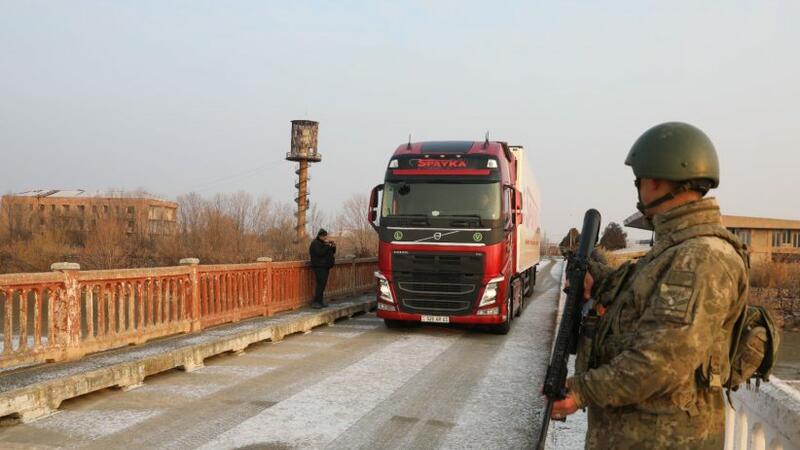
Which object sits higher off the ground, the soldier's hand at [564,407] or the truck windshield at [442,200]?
the truck windshield at [442,200]

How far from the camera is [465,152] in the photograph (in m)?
11.6

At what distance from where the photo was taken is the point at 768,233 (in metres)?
59.1

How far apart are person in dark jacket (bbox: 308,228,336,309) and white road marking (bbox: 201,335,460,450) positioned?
15.1ft

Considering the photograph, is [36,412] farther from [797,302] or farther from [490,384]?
[797,302]

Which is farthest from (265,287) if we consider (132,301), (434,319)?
(132,301)

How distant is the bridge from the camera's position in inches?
211

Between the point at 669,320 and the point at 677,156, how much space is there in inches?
27.3

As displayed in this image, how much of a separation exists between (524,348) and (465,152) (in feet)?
12.3

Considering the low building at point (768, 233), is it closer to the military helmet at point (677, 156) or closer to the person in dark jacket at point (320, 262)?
Result: the person in dark jacket at point (320, 262)

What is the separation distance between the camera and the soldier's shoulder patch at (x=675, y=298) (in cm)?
215

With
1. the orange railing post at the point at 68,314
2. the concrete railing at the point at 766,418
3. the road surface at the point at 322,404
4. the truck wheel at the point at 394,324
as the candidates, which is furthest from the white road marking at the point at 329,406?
the concrete railing at the point at 766,418

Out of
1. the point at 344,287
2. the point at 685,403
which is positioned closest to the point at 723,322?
the point at 685,403

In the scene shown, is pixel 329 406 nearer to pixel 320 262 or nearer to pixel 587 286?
pixel 587 286

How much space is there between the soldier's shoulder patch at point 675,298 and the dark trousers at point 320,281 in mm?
12076
